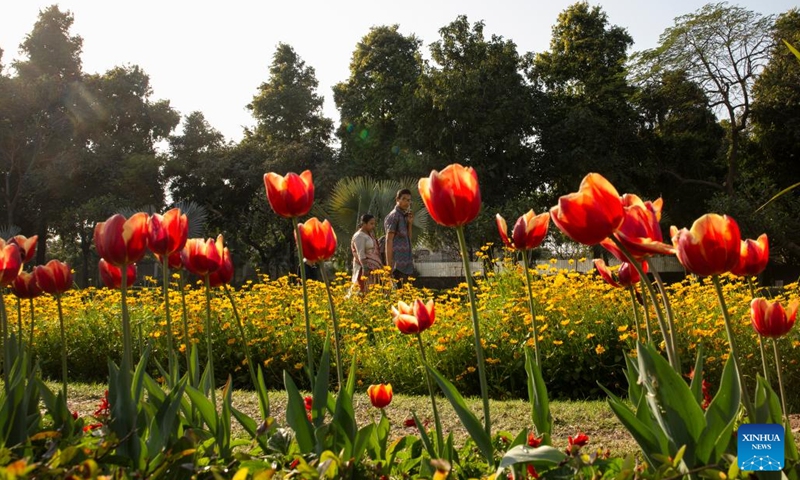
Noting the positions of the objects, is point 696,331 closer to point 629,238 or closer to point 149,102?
point 629,238

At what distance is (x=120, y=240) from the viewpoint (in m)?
1.98

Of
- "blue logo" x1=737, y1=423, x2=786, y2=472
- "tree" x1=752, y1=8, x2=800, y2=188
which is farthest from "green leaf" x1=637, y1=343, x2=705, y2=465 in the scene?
"tree" x1=752, y1=8, x2=800, y2=188

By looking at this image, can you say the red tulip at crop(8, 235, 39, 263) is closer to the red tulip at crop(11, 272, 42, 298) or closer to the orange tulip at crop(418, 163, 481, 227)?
the red tulip at crop(11, 272, 42, 298)

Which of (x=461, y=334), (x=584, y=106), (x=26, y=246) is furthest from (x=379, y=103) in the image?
(x=26, y=246)

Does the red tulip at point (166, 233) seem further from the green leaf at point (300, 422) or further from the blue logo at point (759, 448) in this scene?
the blue logo at point (759, 448)

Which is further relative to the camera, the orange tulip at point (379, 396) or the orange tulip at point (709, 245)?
the orange tulip at point (379, 396)

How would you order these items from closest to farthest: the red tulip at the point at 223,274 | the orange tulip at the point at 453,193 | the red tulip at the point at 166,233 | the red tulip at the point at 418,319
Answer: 1. the orange tulip at the point at 453,193
2. the red tulip at the point at 166,233
3. the red tulip at the point at 418,319
4. the red tulip at the point at 223,274

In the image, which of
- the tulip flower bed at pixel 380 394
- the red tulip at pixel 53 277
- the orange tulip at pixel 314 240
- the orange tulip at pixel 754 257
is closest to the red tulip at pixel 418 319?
the tulip flower bed at pixel 380 394

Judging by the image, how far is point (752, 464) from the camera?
1.30 m

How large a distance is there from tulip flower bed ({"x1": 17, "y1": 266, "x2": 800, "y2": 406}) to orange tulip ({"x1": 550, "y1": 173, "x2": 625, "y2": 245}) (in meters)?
3.06

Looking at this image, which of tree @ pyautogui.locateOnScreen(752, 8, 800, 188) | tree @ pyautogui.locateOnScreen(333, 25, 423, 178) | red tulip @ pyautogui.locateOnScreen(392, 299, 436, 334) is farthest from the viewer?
tree @ pyautogui.locateOnScreen(333, 25, 423, 178)

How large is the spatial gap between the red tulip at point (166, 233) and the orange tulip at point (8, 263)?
21.2 inches

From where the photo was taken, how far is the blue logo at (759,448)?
1301 mm

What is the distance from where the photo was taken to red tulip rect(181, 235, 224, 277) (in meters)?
2.33
